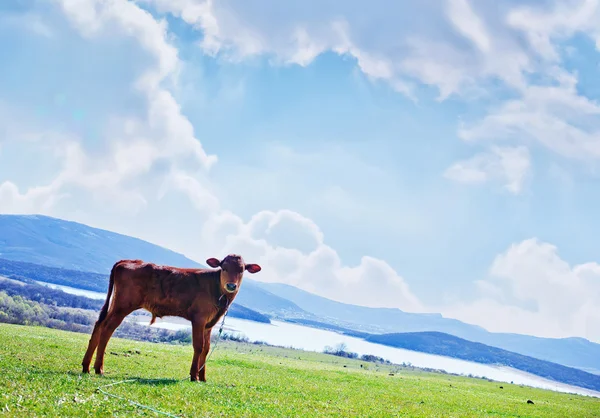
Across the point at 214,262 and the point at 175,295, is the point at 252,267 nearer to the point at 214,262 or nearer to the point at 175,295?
the point at 214,262

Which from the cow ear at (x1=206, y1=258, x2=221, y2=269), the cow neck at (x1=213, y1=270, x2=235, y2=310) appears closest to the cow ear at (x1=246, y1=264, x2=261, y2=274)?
the cow ear at (x1=206, y1=258, x2=221, y2=269)

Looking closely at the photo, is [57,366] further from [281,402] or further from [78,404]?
[281,402]

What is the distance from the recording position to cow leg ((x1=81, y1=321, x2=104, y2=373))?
1173 centimetres

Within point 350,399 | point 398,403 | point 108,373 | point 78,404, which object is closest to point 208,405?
point 78,404

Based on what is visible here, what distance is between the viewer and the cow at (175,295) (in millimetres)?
12547

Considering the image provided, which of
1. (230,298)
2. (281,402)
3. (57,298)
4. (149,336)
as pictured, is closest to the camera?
(281,402)

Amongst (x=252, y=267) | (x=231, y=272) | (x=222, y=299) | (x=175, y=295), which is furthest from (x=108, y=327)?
(x=252, y=267)

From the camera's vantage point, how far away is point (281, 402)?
36.8 ft

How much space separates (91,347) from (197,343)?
2.65m

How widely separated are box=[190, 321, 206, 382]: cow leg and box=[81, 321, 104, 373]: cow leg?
2.44 metres

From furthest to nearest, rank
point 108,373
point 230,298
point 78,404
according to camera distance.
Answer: point 230,298 < point 108,373 < point 78,404

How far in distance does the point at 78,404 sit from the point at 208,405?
2.49 metres

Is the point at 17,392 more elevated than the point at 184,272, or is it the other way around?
the point at 184,272

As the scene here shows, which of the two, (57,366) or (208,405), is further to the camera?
(57,366)
